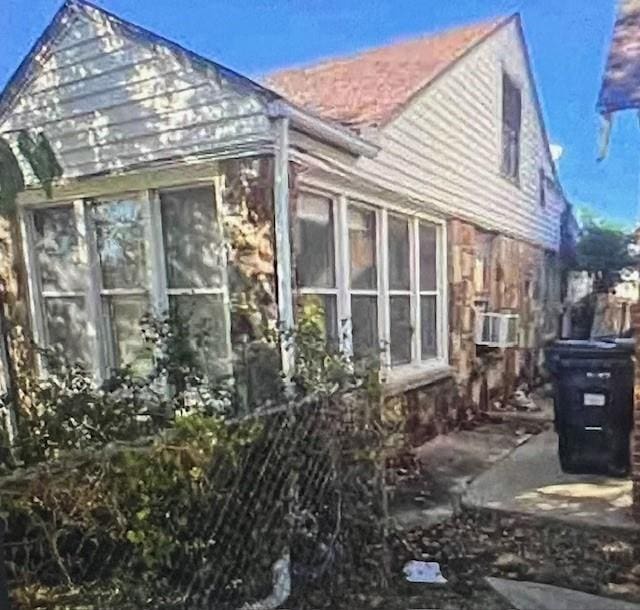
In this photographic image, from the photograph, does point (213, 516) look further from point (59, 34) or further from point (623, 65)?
point (623, 65)

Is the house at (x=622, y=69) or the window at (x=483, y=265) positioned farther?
the window at (x=483, y=265)

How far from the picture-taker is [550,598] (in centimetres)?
183

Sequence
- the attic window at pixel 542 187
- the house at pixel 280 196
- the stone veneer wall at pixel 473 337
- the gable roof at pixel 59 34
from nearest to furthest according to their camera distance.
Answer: the gable roof at pixel 59 34, the house at pixel 280 196, the attic window at pixel 542 187, the stone veneer wall at pixel 473 337

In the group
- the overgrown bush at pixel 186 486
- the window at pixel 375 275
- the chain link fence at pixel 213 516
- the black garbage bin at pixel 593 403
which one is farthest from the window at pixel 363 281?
the black garbage bin at pixel 593 403

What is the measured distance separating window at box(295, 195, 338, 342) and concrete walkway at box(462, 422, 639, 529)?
0.93 metres

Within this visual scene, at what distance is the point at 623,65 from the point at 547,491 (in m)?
1.62

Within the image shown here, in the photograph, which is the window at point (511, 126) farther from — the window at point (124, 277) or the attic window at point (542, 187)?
the window at point (124, 277)

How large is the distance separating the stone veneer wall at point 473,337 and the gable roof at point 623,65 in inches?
27.8

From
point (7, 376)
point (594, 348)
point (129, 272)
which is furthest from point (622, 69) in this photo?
Result: point (7, 376)

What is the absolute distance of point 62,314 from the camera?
2.09 meters

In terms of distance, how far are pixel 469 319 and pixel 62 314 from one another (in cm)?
164

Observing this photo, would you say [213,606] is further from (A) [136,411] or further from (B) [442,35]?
(B) [442,35]

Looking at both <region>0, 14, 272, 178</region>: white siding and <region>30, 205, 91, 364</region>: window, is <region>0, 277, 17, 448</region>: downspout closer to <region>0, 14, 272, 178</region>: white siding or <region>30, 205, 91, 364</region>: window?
<region>30, 205, 91, 364</region>: window

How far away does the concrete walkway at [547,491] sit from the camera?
2146 millimetres
